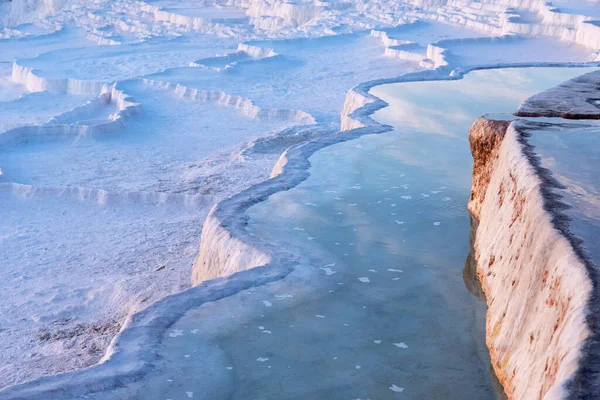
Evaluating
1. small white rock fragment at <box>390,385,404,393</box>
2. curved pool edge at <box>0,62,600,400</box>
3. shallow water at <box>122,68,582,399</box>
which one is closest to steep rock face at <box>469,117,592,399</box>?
shallow water at <box>122,68,582,399</box>

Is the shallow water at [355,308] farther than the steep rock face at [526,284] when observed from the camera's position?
Yes

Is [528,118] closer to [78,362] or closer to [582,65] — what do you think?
[78,362]

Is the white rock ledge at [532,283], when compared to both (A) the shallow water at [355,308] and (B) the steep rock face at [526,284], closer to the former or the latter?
(B) the steep rock face at [526,284]

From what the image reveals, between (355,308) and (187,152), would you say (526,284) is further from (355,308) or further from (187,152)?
(187,152)

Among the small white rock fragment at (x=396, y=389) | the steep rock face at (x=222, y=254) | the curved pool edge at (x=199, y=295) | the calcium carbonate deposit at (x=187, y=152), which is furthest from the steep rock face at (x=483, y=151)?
the small white rock fragment at (x=396, y=389)

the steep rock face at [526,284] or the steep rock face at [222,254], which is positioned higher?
the steep rock face at [526,284]

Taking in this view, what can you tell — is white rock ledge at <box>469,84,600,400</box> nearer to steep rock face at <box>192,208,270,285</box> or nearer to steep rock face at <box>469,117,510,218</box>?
steep rock face at <box>469,117,510,218</box>

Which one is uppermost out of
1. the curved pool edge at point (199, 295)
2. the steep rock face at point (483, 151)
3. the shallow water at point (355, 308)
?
the steep rock face at point (483, 151)
